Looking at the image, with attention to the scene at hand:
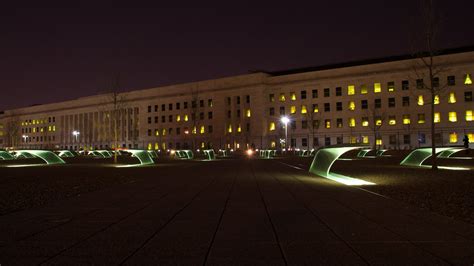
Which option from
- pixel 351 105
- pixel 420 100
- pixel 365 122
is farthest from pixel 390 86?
pixel 365 122

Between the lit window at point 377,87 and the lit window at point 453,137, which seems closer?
the lit window at point 453,137

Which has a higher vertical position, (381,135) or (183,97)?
(183,97)

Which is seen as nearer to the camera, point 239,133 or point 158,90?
point 239,133

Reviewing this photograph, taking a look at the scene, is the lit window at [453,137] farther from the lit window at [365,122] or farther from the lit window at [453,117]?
the lit window at [365,122]

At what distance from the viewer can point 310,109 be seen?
292ft

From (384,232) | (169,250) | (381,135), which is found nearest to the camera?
(169,250)

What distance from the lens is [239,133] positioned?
96.1m

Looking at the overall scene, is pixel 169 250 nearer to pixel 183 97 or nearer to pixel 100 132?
pixel 183 97

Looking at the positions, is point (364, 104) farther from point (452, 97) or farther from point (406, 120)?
point (452, 97)

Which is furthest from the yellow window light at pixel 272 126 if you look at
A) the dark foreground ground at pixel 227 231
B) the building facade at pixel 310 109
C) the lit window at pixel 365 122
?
the dark foreground ground at pixel 227 231

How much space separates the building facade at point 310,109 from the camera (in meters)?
75.8

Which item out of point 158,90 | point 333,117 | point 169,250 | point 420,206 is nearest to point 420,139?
point 333,117

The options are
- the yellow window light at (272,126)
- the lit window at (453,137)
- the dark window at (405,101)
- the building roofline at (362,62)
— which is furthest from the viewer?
the yellow window light at (272,126)

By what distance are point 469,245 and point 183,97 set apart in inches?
4026
